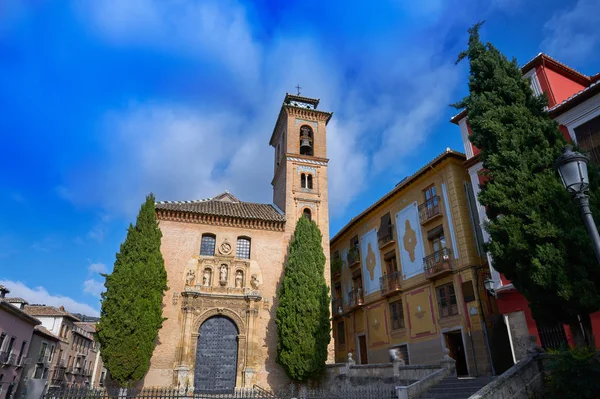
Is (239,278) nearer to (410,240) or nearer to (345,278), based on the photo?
(345,278)

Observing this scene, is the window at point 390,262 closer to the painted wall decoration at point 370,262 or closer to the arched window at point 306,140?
the painted wall decoration at point 370,262

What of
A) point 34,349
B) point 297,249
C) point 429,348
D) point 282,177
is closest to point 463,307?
point 429,348

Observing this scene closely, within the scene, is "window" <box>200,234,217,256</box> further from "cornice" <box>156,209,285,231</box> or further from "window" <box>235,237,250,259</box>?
"window" <box>235,237,250,259</box>

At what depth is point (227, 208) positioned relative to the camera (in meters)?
23.8

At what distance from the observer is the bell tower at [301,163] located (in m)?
23.9

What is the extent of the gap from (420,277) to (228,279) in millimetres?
9913

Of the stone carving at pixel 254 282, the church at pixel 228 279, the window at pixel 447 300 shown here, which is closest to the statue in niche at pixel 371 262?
the church at pixel 228 279

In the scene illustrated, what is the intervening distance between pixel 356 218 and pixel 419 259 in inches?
249

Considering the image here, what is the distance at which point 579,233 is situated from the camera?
303 inches

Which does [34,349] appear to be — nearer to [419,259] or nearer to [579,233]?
[419,259]

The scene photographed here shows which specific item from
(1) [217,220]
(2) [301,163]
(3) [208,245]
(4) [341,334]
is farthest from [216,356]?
(2) [301,163]

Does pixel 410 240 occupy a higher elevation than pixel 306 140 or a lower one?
lower

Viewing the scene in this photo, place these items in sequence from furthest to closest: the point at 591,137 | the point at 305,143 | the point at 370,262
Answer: the point at 305,143
the point at 370,262
the point at 591,137

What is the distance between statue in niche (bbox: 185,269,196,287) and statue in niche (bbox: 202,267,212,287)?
0.55m
